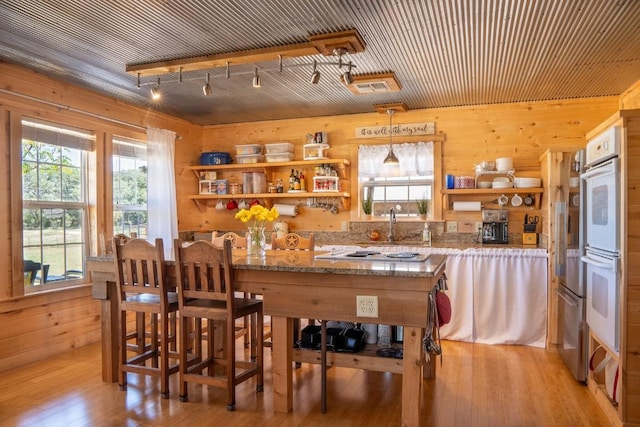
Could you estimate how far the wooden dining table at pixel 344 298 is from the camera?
2.29m

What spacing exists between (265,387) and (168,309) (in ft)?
2.77

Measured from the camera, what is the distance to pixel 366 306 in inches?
93.2

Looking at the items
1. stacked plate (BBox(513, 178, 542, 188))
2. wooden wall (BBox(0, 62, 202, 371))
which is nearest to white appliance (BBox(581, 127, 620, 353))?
stacked plate (BBox(513, 178, 542, 188))

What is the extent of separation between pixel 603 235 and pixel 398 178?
2.59 metres

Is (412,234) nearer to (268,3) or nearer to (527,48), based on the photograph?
(527,48)

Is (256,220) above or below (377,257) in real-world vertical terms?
above

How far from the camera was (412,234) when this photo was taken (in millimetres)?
4875

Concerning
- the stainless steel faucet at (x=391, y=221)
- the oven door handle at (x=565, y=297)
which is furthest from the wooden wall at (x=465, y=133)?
the oven door handle at (x=565, y=297)

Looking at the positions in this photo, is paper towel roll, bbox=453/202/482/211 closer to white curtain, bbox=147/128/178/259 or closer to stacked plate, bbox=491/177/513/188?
stacked plate, bbox=491/177/513/188

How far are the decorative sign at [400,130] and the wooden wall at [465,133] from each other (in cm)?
6

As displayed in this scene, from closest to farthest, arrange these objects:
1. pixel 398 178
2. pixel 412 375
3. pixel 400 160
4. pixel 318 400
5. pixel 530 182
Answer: pixel 412 375 < pixel 318 400 < pixel 530 182 < pixel 400 160 < pixel 398 178

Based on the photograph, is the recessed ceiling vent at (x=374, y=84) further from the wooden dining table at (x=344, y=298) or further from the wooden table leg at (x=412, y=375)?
the wooden table leg at (x=412, y=375)

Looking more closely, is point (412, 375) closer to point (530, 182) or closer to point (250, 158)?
point (530, 182)

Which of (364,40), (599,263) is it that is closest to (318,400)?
(599,263)
